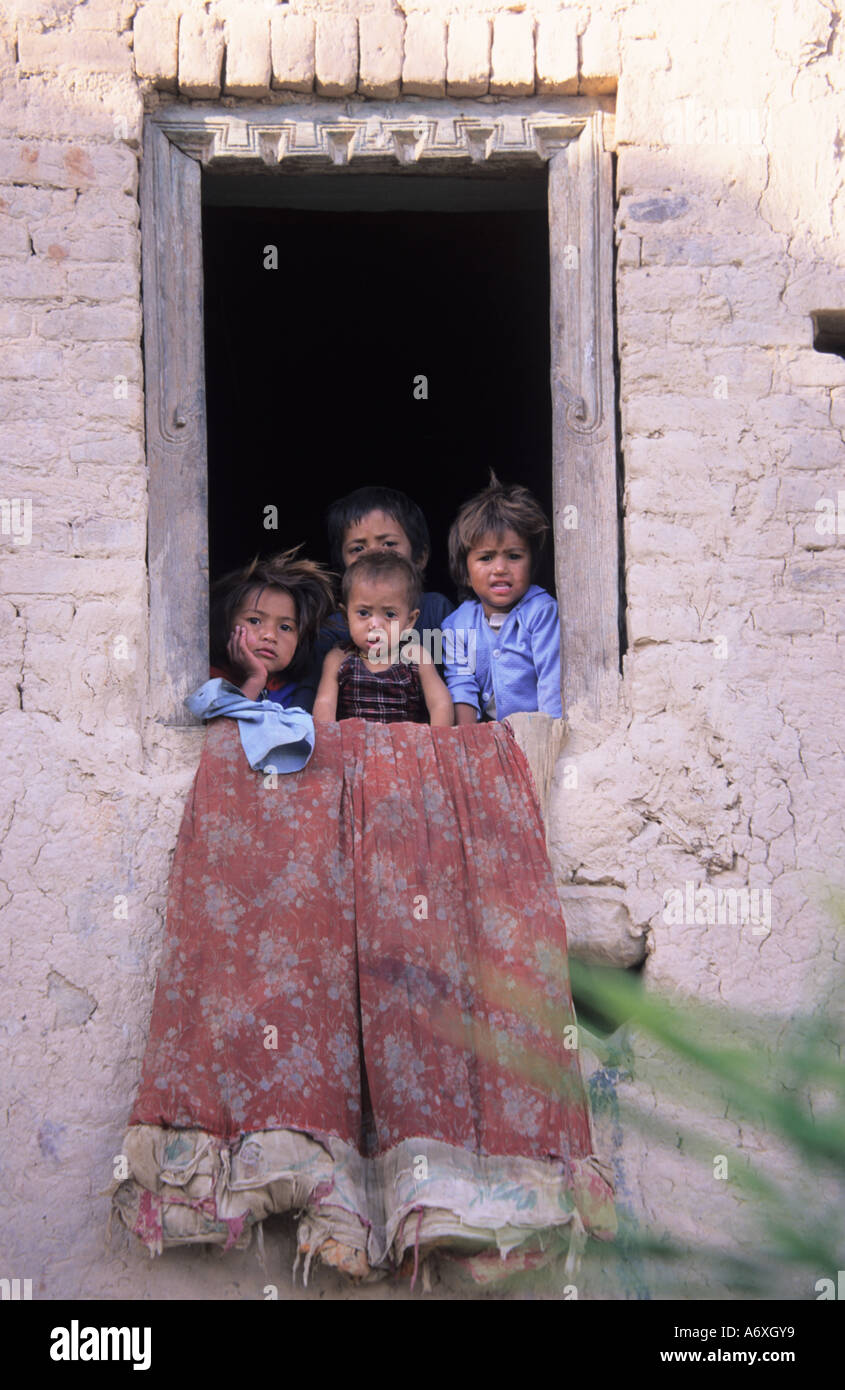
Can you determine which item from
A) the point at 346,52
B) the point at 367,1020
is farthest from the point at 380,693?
the point at 346,52

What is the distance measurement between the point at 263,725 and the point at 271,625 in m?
0.72

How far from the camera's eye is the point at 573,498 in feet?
14.3

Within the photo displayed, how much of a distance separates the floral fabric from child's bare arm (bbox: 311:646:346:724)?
417mm

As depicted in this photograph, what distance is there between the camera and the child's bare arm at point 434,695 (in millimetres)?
4516

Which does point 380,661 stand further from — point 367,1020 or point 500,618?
point 367,1020

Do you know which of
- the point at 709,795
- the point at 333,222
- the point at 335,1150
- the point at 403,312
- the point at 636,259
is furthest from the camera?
the point at 403,312

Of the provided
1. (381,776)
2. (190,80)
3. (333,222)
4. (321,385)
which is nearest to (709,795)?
(381,776)

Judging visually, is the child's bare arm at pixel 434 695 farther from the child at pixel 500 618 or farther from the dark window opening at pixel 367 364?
the dark window opening at pixel 367 364

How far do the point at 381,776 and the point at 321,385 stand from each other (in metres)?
3.39

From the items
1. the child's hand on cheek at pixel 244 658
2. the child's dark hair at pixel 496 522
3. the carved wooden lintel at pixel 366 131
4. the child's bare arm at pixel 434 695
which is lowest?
Result: the child's bare arm at pixel 434 695

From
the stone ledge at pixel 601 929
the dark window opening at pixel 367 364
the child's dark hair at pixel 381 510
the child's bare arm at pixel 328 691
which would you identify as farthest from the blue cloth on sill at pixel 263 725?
the dark window opening at pixel 367 364

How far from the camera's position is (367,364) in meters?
7.06

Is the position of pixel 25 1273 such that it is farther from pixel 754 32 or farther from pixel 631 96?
pixel 754 32

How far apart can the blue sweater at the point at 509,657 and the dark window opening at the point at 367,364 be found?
1.44 m
